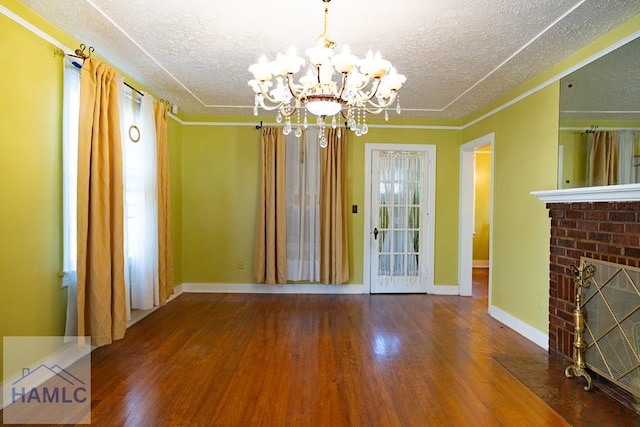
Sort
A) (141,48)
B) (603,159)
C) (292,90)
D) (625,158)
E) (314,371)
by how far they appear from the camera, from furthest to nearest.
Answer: (141,48)
(314,371)
(603,159)
(625,158)
(292,90)

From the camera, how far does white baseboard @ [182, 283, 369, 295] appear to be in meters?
4.86

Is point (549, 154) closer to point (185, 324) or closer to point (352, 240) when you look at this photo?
point (352, 240)

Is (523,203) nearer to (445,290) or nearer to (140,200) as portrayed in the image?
(445,290)

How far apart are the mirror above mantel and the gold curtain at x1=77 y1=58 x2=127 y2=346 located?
3791mm

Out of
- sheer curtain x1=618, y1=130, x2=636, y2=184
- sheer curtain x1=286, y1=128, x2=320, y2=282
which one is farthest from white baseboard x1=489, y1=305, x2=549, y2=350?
sheer curtain x1=286, y1=128, x2=320, y2=282

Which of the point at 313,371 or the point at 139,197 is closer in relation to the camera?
the point at 313,371

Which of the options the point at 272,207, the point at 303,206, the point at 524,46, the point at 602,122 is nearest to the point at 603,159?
the point at 602,122

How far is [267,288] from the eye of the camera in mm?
4852

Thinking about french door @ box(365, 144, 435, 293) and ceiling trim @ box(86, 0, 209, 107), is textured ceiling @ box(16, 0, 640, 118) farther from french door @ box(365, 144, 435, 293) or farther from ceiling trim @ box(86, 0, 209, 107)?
french door @ box(365, 144, 435, 293)

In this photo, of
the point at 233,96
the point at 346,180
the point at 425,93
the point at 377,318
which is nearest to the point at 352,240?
the point at 346,180

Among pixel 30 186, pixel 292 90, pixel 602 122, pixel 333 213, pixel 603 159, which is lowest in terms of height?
pixel 333 213

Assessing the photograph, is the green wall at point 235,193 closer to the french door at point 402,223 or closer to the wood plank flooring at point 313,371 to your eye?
the french door at point 402,223

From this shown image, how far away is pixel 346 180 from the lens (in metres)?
4.79

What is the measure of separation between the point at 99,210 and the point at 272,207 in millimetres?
2287
